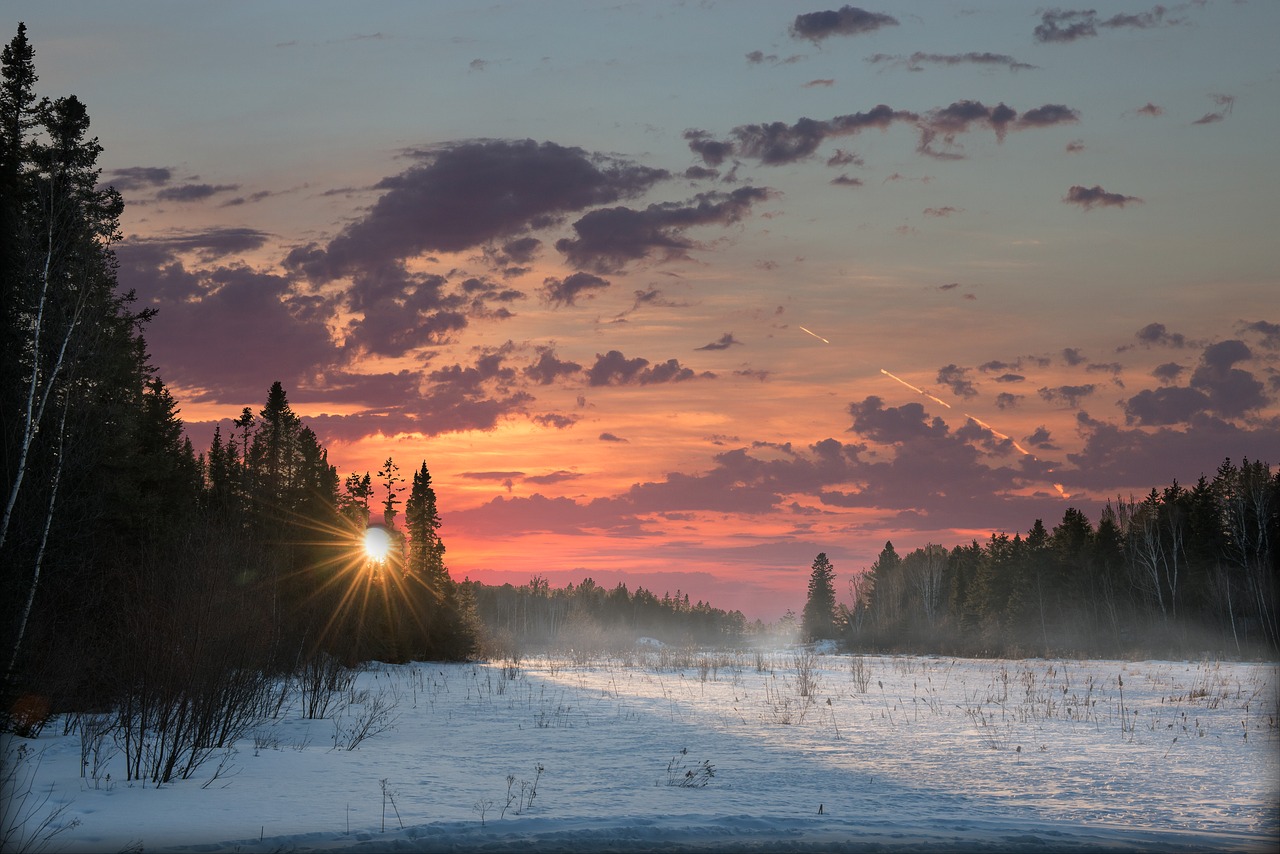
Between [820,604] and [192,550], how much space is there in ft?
408

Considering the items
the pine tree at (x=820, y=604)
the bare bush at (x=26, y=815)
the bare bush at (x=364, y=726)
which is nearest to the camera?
the bare bush at (x=26, y=815)

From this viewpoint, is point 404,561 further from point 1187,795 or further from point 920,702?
point 1187,795

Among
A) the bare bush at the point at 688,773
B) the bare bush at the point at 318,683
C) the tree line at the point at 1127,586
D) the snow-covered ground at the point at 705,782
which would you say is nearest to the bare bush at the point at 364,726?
the snow-covered ground at the point at 705,782

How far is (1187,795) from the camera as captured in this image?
1196 cm

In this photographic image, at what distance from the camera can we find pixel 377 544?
56.6 m

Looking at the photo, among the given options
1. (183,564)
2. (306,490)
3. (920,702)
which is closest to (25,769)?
(183,564)

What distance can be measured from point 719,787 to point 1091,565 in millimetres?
74001

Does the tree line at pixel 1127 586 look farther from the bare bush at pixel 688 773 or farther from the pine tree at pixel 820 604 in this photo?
the bare bush at pixel 688 773

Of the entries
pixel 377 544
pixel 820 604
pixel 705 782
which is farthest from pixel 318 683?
pixel 820 604

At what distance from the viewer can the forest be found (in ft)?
→ 45.4

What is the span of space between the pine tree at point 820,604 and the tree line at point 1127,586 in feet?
58.1

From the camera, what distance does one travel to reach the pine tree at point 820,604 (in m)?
129

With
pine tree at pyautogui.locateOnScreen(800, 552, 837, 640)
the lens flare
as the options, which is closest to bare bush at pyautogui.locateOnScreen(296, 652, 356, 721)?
the lens flare

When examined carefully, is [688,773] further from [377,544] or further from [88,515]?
[377,544]
